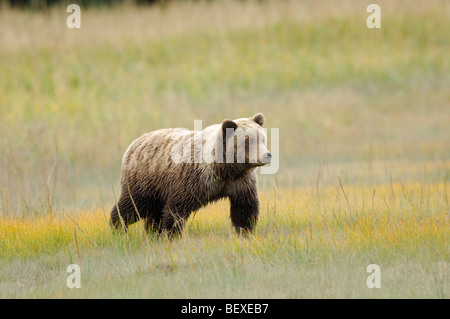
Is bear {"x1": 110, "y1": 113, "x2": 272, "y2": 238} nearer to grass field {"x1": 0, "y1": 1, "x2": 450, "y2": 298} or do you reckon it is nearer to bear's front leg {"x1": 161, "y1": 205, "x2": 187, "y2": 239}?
bear's front leg {"x1": 161, "y1": 205, "x2": 187, "y2": 239}

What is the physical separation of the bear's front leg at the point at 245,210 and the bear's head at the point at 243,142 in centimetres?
47

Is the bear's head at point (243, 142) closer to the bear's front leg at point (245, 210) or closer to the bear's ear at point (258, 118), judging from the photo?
the bear's ear at point (258, 118)

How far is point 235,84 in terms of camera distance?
58.6 feet

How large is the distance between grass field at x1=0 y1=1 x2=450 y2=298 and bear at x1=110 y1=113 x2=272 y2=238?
26cm

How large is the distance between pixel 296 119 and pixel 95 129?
4.52 m

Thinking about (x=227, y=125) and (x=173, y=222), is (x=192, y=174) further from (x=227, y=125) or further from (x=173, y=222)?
(x=227, y=125)

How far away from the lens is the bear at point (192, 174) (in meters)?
6.71

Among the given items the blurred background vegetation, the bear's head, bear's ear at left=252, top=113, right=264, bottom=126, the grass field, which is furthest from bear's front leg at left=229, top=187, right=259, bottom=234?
the blurred background vegetation

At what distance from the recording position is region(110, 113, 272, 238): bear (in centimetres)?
671

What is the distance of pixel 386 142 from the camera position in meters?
14.4

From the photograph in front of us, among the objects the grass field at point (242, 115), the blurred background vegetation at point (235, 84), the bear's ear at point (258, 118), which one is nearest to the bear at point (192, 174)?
the bear's ear at point (258, 118)

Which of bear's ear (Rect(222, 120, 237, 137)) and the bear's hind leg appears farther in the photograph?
the bear's hind leg

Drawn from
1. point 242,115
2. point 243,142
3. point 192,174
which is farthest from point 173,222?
point 242,115

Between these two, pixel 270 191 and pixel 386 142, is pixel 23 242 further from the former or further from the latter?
pixel 386 142
